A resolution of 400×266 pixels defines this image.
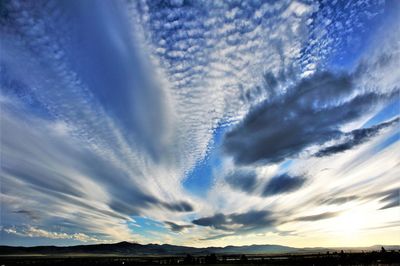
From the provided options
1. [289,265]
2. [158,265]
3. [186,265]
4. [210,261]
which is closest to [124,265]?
[158,265]

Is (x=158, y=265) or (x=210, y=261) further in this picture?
(x=210, y=261)

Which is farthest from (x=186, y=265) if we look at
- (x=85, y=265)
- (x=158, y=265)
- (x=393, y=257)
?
(x=393, y=257)

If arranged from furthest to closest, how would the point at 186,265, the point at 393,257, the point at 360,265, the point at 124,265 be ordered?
the point at 393,257 < the point at 124,265 < the point at 186,265 < the point at 360,265

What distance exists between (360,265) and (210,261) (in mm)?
50715

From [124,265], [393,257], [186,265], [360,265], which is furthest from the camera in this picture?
[393,257]

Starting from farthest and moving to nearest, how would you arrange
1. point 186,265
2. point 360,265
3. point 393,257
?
point 393,257, point 186,265, point 360,265

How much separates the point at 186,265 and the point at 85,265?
136 feet

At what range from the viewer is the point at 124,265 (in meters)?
114

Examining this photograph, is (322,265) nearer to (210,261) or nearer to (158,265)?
(210,261)

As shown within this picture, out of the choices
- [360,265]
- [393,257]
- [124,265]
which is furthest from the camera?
[393,257]

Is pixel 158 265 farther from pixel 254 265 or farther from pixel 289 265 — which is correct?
pixel 289 265

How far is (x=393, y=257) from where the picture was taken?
404 feet

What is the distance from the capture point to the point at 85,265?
119m

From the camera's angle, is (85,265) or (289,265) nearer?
(289,265)
